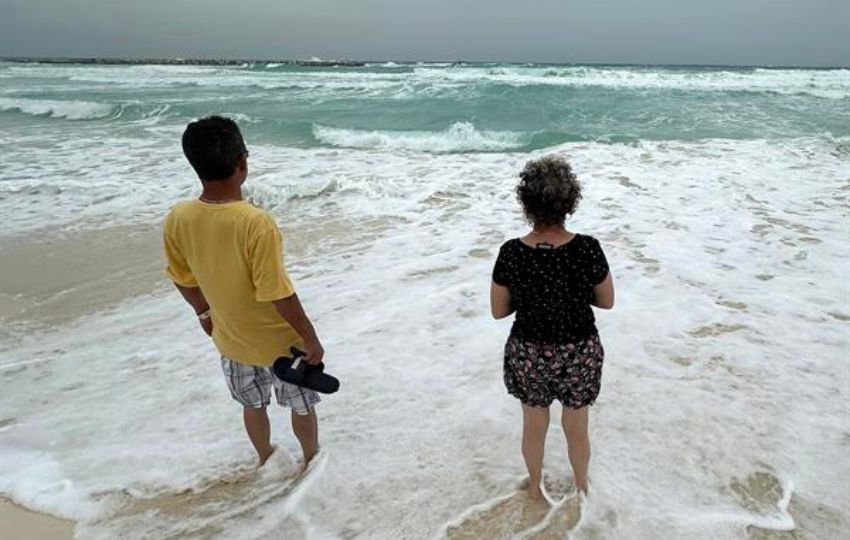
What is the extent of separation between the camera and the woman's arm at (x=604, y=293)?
85.5 inches

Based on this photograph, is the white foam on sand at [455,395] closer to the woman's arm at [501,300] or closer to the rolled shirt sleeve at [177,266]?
the woman's arm at [501,300]

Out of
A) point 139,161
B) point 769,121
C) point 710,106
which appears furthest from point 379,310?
point 710,106

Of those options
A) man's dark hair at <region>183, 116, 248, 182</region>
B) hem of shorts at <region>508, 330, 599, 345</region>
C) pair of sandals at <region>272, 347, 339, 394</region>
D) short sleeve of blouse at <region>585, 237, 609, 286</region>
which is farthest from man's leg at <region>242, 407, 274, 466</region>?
short sleeve of blouse at <region>585, 237, 609, 286</region>

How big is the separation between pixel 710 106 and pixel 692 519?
2359 centimetres

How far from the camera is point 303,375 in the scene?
2.27 metres

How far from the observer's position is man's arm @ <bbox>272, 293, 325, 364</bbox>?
7.19 ft

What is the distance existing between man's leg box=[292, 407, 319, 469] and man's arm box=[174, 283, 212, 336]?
0.56m

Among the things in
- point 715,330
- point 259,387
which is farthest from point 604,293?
point 715,330

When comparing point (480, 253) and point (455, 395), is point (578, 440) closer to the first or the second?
point (455, 395)

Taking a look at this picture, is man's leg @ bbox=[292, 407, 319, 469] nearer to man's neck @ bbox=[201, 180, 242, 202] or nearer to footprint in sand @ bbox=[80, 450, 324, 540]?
footprint in sand @ bbox=[80, 450, 324, 540]

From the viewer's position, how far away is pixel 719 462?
2.95 m

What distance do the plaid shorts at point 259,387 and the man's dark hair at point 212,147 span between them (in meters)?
0.84

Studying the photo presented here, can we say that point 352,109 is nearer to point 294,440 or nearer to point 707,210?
point 707,210

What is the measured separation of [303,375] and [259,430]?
2.45ft
